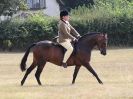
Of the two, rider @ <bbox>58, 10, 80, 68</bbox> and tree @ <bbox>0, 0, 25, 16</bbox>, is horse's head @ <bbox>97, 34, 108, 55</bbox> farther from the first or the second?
tree @ <bbox>0, 0, 25, 16</bbox>

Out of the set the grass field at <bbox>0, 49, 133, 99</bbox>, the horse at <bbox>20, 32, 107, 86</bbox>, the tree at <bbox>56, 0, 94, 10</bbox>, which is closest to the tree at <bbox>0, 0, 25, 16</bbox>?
the tree at <bbox>56, 0, 94, 10</bbox>

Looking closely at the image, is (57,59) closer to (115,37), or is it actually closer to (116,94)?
(116,94)

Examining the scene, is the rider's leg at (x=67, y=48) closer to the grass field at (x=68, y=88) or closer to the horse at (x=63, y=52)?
the horse at (x=63, y=52)

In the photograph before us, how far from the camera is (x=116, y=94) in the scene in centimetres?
1465

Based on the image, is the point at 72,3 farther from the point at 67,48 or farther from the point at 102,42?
the point at 67,48

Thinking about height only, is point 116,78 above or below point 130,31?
above

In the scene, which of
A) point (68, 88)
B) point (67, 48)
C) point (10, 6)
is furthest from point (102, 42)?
point (10, 6)

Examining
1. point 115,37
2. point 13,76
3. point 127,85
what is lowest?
point 115,37

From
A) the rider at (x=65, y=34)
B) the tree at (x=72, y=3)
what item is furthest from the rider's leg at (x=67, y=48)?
the tree at (x=72, y=3)

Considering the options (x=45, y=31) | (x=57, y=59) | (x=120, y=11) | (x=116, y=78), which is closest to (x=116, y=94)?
(x=57, y=59)

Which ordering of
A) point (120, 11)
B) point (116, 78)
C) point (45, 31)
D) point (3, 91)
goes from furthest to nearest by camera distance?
point (120, 11) < point (45, 31) < point (116, 78) < point (3, 91)

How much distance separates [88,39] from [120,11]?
106ft

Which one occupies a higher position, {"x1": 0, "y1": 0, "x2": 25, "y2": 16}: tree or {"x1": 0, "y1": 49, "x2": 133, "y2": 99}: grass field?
{"x1": 0, "y1": 49, "x2": 133, "y2": 99}: grass field

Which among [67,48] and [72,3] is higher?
[67,48]
